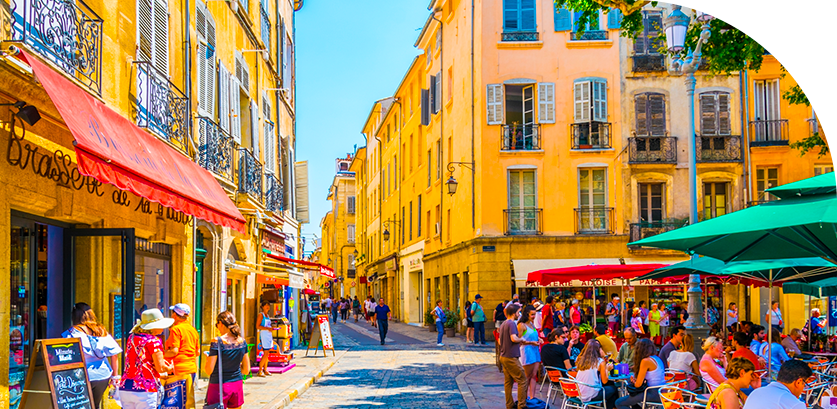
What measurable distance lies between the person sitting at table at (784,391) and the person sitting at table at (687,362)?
3.79m

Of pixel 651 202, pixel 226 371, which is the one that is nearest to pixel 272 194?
pixel 226 371

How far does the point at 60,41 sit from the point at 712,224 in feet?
21.6

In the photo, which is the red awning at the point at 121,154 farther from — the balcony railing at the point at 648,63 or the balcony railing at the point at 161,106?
the balcony railing at the point at 648,63

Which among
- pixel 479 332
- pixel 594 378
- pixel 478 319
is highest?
pixel 594 378

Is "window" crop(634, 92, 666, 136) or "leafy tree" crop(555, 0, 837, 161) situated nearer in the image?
"leafy tree" crop(555, 0, 837, 161)

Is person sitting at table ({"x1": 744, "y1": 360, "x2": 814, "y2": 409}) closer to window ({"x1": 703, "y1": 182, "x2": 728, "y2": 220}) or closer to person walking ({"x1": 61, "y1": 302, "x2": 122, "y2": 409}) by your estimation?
person walking ({"x1": 61, "y1": 302, "x2": 122, "y2": 409})

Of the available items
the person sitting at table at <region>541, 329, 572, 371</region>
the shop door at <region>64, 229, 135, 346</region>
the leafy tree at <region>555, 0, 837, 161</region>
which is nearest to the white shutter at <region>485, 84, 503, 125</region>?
the leafy tree at <region>555, 0, 837, 161</region>

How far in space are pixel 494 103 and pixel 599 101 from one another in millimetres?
3630

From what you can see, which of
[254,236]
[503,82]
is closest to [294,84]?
[503,82]

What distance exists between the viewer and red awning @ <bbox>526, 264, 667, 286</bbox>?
18094 mm

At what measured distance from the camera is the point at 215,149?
14.3 m

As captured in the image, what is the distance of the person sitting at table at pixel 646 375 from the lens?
937cm

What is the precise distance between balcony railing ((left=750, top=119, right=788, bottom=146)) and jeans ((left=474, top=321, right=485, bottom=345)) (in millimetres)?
11392

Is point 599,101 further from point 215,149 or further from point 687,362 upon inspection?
point 687,362
